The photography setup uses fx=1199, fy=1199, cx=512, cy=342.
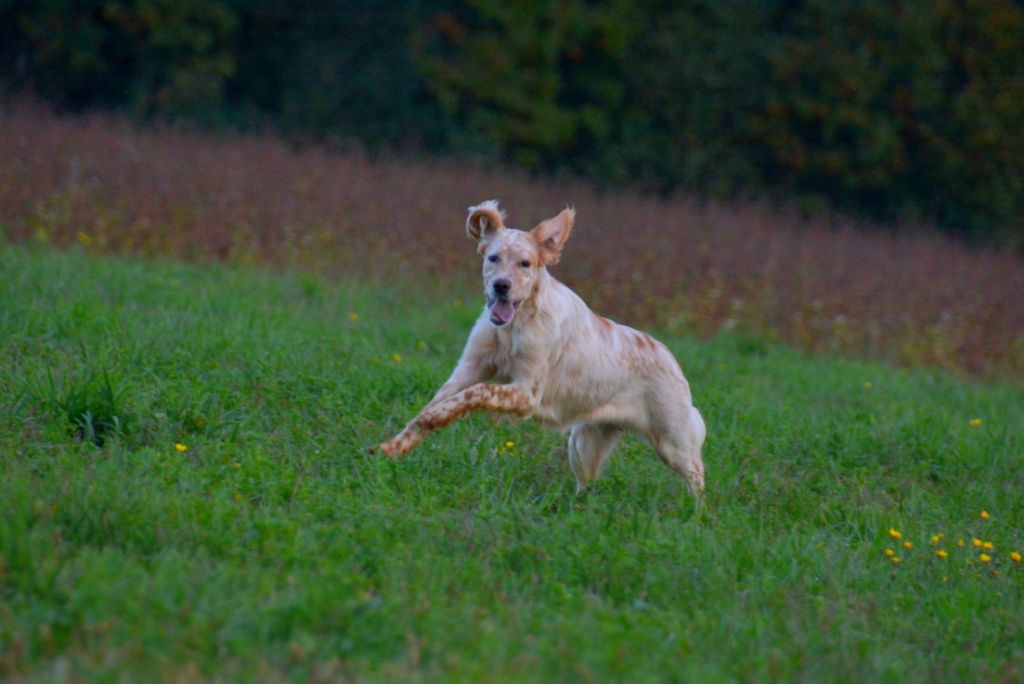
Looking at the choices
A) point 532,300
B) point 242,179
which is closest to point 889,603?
point 532,300

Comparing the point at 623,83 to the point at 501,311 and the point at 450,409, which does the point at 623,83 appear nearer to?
the point at 501,311

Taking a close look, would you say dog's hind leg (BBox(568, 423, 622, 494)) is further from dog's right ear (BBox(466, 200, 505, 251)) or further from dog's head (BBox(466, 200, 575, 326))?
dog's right ear (BBox(466, 200, 505, 251))

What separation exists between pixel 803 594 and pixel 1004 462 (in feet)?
10.7

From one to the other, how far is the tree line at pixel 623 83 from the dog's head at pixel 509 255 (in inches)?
557

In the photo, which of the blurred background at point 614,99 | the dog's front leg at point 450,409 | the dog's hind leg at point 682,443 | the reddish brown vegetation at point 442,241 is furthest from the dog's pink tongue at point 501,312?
the blurred background at point 614,99

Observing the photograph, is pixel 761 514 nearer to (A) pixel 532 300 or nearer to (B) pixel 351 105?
(A) pixel 532 300

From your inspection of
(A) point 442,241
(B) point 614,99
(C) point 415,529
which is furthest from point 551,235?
(B) point 614,99

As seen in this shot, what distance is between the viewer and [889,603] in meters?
5.07

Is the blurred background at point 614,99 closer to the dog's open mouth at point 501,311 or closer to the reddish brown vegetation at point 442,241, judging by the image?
the reddish brown vegetation at point 442,241

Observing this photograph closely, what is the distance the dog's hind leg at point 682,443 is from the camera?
20.1 feet

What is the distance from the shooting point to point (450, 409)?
17.6 ft

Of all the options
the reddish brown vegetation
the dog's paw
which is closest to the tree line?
the reddish brown vegetation

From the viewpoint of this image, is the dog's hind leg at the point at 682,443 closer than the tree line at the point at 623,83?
Yes

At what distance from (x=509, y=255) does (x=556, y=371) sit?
0.62 meters
